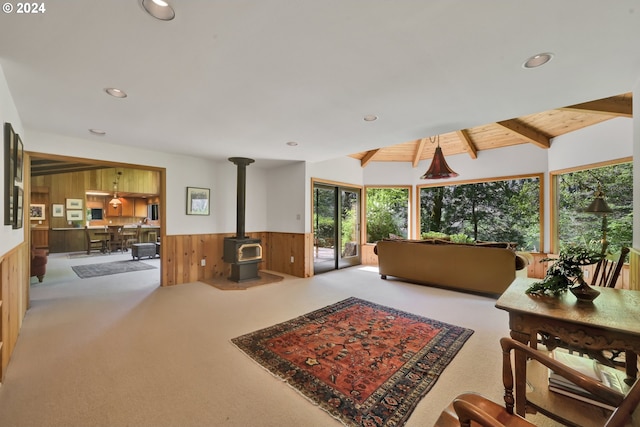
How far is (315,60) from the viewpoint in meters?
1.84

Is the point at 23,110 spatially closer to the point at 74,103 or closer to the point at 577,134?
the point at 74,103

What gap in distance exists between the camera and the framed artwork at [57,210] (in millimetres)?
8461

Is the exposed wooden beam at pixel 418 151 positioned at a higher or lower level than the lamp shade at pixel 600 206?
higher

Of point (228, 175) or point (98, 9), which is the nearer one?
point (98, 9)

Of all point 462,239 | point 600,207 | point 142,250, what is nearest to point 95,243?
point 142,250

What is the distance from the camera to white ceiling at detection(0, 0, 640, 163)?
1413 mm

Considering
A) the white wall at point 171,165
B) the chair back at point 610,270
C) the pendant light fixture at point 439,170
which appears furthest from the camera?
the pendant light fixture at point 439,170

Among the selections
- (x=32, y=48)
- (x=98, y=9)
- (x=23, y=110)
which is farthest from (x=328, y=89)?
(x=23, y=110)

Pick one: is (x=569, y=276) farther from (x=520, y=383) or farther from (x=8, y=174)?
(x=8, y=174)

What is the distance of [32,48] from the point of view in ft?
5.63

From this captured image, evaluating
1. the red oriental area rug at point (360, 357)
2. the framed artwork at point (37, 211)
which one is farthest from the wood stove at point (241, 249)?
the framed artwork at point (37, 211)

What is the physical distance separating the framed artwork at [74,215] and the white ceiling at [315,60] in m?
7.65

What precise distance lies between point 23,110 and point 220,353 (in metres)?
3.15

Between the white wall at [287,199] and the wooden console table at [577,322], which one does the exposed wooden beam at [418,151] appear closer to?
the white wall at [287,199]
